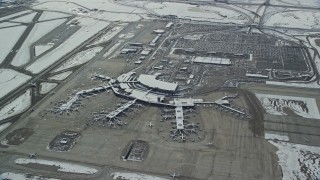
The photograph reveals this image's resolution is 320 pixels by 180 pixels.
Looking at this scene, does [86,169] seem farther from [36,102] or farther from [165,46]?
[165,46]

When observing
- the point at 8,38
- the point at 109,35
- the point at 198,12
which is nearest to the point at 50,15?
the point at 8,38

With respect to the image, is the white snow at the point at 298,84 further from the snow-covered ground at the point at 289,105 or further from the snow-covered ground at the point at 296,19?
the snow-covered ground at the point at 296,19

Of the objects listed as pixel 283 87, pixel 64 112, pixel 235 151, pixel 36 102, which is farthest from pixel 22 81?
pixel 283 87

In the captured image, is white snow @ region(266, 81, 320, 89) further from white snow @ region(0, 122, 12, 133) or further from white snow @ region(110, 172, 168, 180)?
white snow @ region(0, 122, 12, 133)

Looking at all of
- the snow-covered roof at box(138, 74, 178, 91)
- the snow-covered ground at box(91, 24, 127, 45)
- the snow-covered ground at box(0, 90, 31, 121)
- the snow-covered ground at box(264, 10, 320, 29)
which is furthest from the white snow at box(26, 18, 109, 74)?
the snow-covered ground at box(264, 10, 320, 29)

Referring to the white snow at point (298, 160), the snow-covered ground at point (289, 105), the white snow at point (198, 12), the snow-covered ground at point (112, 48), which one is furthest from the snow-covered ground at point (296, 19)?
the white snow at point (298, 160)
